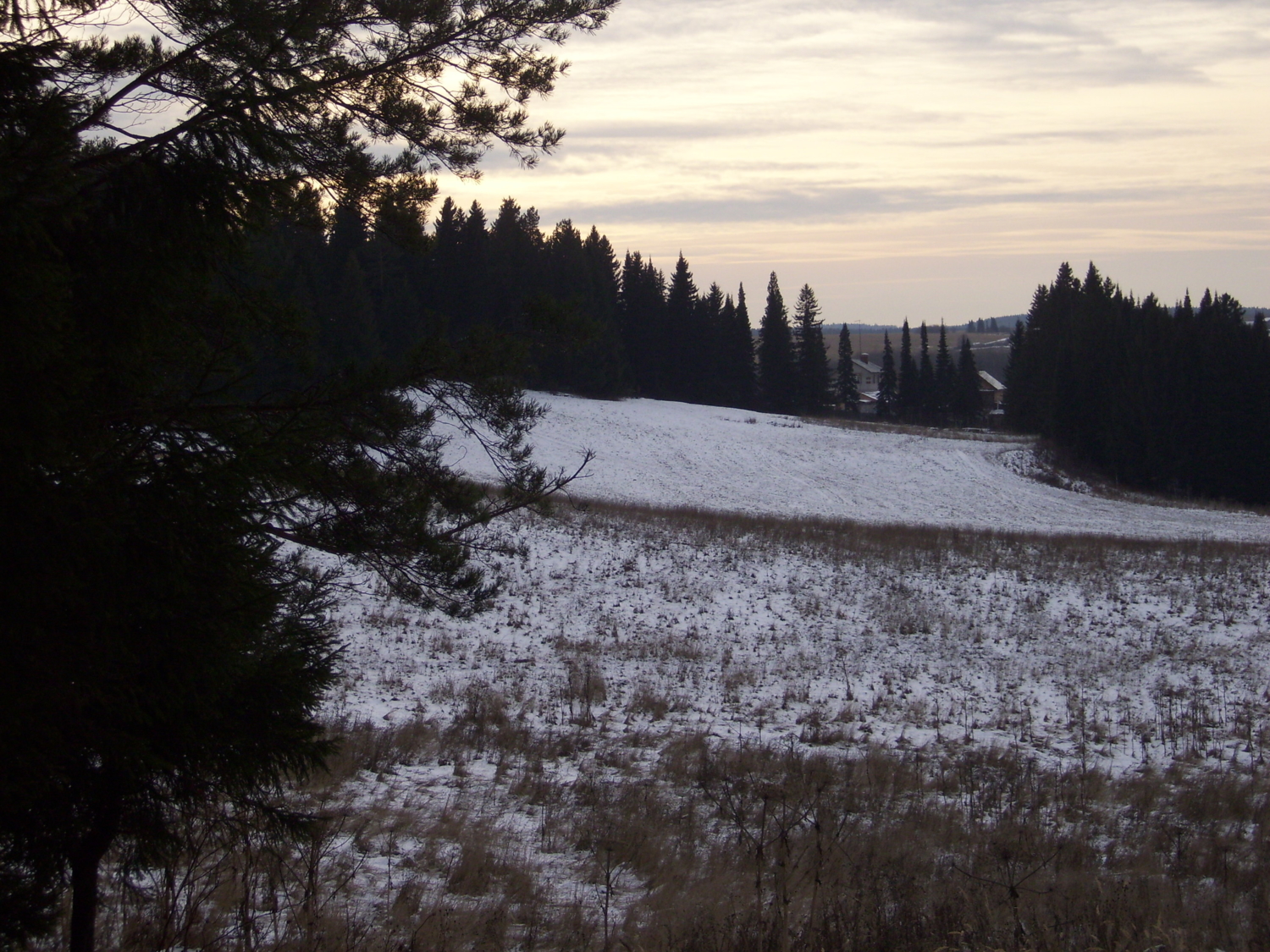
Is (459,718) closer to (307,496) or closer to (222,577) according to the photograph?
(307,496)

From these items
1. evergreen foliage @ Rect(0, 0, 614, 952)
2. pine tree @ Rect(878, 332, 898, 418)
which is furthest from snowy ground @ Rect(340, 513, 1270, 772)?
pine tree @ Rect(878, 332, 898, 418)

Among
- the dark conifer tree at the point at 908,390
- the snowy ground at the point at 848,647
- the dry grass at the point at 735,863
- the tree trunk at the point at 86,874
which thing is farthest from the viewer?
the dark conifer tree at the point at 908,390

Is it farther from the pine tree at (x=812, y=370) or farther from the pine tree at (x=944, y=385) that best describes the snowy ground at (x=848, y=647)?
the pine tree at (x=944, y=385)

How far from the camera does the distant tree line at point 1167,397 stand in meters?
51.5

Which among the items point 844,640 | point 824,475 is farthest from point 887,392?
point 844,640

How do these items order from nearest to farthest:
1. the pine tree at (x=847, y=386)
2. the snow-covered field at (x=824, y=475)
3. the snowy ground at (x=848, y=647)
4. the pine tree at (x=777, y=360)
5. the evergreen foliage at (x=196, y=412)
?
the evergreen foliage at (x=196, y=412) → the snowy ground at (x=848, y=647) → the snow-covered field at (x=824, y=475) → the pine tree at (x=777, y=360) → the pine tree at (x=847, y=386)

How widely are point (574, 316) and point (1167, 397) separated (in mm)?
56544

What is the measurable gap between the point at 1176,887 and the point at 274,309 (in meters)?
6.58

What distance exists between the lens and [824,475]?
3869 centimetres

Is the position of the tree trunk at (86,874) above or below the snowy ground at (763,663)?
above

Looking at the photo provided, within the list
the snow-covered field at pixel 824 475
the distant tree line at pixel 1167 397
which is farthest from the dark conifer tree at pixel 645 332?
the distant tree line at pixel 1167 397

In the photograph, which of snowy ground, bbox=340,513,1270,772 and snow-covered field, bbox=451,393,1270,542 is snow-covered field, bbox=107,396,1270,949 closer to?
snowy ground, bbox=340,513,1270,772

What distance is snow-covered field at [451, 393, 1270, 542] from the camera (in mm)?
30703

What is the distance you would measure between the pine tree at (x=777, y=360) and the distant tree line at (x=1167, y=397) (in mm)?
20494
